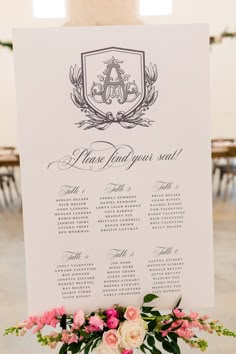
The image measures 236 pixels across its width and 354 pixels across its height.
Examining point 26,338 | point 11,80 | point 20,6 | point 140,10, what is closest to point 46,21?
point 20,6

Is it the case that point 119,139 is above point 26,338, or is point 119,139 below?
above

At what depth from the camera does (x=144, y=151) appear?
5.65ft

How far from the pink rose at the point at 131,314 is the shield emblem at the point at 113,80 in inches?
24.6

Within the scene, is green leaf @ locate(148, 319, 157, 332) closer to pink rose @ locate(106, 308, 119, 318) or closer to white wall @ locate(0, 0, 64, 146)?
pink rose @ locate(106, 308, 119, 318)

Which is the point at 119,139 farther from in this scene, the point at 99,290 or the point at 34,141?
the point at 99,290

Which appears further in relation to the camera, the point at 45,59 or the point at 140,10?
the point at 140,10

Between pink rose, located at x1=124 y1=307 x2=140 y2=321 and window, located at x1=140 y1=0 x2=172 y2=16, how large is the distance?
353cm

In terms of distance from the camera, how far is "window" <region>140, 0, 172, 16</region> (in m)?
4.78

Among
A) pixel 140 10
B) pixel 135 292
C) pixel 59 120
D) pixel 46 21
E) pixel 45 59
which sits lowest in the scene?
pixel 135 292

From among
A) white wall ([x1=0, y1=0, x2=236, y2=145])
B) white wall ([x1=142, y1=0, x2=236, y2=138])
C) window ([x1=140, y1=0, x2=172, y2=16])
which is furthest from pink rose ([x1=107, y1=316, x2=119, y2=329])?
white wall ([x1=142, y1=0, x2=236, y2=138])

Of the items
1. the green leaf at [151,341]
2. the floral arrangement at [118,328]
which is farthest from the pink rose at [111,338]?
the green leaf at [151,341]

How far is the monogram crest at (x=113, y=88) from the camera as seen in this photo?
169 centimetres

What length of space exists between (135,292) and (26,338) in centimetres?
202

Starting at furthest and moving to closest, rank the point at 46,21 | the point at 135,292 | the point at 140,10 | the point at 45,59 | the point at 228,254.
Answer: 1. the point at 46,21
2. the point at 228,254
3. the point at 140,10
4. the point at 135,292
5. the point at 45,59
